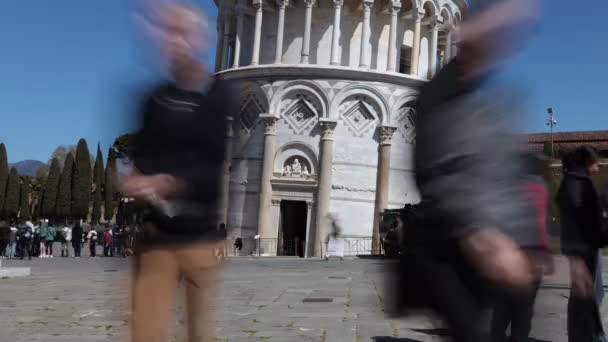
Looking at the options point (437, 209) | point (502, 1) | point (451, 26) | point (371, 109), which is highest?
point (451, 26)

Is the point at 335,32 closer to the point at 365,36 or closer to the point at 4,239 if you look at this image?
the point at 365,36

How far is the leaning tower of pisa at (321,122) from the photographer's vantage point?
3306 centimetres

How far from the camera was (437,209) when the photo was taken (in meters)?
2.54

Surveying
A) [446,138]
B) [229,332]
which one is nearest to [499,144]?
[446,138]

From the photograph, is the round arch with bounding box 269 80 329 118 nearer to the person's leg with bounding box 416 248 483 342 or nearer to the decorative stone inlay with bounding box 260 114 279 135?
the decorative stone inlay with bounding box 260 114 279 135

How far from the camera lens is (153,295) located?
321 centimetres

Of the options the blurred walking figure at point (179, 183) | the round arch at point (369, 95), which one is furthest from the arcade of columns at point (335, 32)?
the blurred walking figure at point (179, 183)

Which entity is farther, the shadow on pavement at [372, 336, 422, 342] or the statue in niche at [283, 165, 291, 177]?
the statue in niche at [283, 165, 291, 177]

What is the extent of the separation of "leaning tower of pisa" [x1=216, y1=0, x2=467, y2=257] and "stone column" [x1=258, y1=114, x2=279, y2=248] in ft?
0.16

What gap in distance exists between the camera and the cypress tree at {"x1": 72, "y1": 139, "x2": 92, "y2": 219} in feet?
214

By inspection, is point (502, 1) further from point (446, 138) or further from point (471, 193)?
point (471, 193)

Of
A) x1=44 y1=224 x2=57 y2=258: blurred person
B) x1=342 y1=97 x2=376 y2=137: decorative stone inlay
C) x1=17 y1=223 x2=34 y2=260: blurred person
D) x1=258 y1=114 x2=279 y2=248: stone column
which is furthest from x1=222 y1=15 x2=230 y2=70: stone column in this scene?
x1=17 y1=223 x2=34 y2=260: blurred person

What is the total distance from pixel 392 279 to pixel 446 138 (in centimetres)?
63

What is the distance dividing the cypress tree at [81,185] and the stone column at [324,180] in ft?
129
